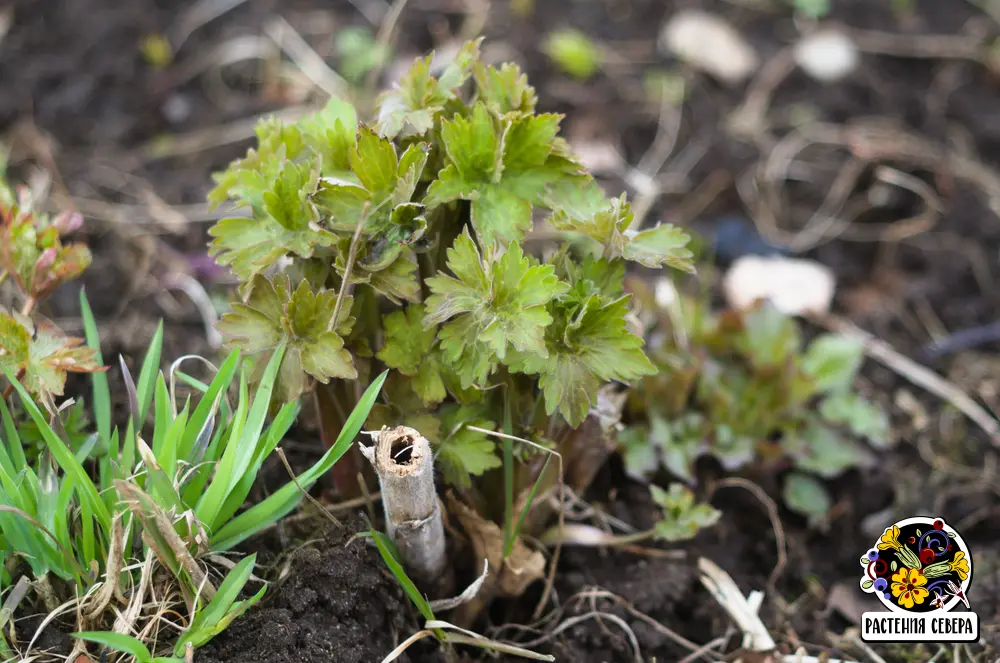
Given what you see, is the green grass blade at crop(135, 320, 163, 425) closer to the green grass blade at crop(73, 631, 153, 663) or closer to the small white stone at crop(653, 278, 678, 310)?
the green grass blade at crop(73, 631, 153, 663)

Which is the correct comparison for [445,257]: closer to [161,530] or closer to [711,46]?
[161,530]

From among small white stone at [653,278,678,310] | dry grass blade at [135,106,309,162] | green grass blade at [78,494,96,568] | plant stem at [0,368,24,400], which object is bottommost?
small white stone at [653,278,678,310]

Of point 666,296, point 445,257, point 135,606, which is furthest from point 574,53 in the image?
point 135,606

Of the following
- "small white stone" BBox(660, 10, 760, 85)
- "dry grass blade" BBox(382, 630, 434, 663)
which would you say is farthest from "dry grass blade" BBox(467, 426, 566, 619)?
"small white stone" BBox(660, 10, 760, 85)

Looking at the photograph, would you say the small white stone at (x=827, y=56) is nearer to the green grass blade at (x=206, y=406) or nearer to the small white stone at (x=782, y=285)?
the small white stone at (x=782, y=285)

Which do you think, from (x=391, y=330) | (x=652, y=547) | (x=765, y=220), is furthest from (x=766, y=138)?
(x=391, y=330)

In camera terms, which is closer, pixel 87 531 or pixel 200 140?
pixel 87 531
